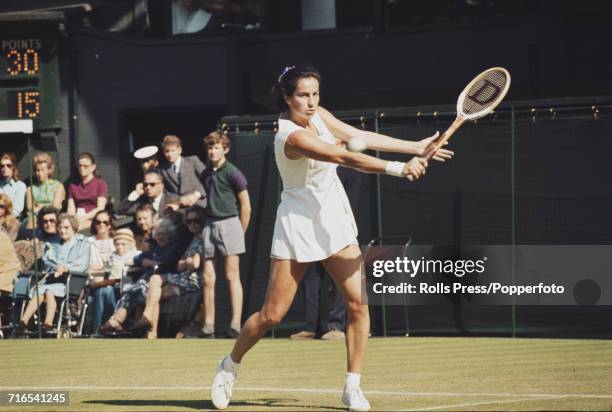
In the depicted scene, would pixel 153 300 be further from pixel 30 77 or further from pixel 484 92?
pixel 484 92

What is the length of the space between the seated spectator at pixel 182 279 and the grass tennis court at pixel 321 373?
1.00 meters

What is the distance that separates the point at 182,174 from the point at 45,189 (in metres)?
3.05

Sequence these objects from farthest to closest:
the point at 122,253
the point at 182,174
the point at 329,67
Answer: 1. the point at 329,67
2. the point at 122,253
3. the point at 182,174

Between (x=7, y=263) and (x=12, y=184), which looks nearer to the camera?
(x=7, y=263)

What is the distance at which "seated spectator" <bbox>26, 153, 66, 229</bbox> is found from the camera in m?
19.6

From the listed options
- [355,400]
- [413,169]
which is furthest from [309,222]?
[355,400]

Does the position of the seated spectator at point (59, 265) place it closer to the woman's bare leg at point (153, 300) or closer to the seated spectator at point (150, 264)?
the seated spectator at point (150, 264)

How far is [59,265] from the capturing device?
17891 millimetres

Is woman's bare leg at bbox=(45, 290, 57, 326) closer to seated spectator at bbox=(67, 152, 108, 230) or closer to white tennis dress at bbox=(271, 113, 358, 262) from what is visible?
seated spectator at bbox=(67, 152, 108, 230)

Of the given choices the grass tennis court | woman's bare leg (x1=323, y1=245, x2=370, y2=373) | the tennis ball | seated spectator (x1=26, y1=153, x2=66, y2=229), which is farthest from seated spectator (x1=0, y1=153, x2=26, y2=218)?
the tennis ball

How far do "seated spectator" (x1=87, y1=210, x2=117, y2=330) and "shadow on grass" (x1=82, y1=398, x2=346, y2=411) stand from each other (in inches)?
329

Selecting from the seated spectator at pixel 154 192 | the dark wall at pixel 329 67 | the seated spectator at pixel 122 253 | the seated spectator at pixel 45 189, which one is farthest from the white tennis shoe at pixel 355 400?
the dark wall at pixel 329 67

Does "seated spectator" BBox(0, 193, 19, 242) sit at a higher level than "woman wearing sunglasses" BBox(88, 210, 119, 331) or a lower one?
higher

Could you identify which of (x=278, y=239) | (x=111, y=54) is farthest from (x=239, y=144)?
(x=278, y=239)
